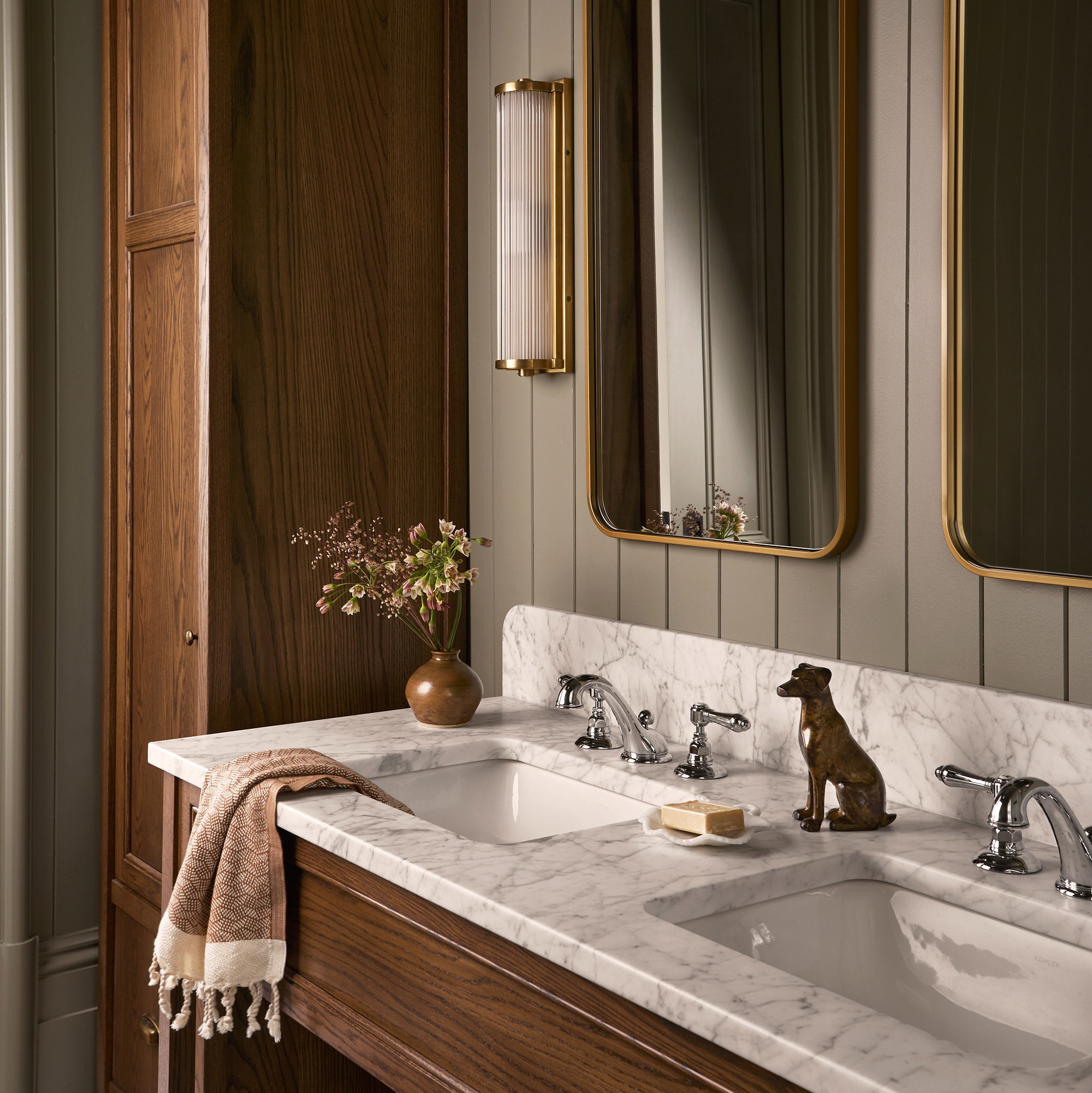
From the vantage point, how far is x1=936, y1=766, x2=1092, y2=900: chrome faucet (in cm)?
108

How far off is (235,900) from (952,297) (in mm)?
1085

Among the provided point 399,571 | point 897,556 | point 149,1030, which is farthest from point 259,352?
point 149,1030

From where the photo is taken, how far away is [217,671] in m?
1.91

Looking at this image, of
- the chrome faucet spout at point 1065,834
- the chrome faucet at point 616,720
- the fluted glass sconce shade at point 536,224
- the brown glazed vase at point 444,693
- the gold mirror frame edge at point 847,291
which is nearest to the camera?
the chrome faucet spout at point 1065,834

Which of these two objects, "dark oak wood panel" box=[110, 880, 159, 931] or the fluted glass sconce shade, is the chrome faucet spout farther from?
"dark oak wood panel" box=[110, 880, 159, 931]

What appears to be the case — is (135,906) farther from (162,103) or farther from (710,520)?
(162,103)

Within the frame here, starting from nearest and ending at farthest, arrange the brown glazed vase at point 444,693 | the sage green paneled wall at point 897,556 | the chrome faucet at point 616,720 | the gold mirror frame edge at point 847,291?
the sage green paneled wall at point 897,556
the gold mirror frame edge at point 847,291
the chrome faucet at point 616,720
the brown glazed vase at point 444,693

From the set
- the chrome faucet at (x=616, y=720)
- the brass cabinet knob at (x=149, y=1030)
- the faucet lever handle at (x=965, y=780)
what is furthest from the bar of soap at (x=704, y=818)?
the brass cabinet knob at (x=149, y=1030)

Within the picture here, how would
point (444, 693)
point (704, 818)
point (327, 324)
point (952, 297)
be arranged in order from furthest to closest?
1. point (327, 324)
2. point (444, 693)
3. point (952, 297)
4. point (704, 818)

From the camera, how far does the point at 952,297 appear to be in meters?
1.31

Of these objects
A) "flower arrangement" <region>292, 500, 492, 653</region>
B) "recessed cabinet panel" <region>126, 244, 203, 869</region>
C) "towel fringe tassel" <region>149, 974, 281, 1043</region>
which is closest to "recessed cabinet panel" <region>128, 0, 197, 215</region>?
"recessed cabinet panel" <region>126, 244, 203, 869</region>

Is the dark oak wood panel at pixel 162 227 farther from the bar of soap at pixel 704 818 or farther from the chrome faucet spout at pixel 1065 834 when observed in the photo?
the chrome faucet spout at pixel 1065 834

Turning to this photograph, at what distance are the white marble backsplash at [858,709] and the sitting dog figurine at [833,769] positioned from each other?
94 millimetres

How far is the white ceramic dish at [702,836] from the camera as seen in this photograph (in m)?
1.18
